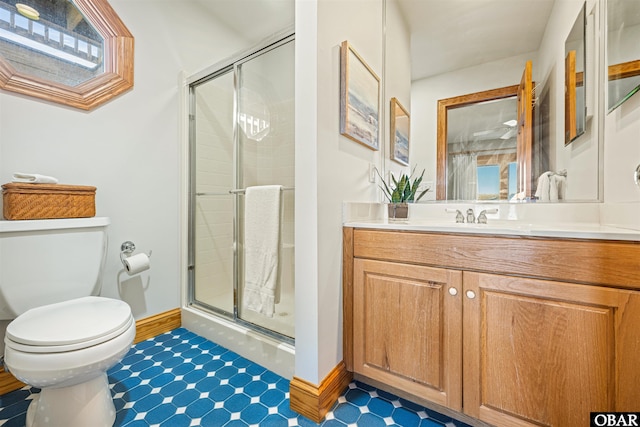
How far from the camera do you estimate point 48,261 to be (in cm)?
116

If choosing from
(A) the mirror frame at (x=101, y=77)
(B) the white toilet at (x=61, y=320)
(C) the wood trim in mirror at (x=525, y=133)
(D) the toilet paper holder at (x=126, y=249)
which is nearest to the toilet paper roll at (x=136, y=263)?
(D) the toilet paper holder at (x=126, y=249)

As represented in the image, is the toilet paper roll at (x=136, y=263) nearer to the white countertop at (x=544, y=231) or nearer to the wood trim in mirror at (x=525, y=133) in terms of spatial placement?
the white countertop at (x=544, y=231)

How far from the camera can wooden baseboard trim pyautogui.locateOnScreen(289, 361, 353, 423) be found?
108 cm

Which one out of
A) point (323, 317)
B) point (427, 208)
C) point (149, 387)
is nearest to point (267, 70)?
point (427, 208)

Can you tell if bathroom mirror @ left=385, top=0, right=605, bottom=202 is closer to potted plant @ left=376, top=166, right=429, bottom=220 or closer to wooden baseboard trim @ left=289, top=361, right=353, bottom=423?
potted plant @ left=376, top=166, right=429, bottom=220

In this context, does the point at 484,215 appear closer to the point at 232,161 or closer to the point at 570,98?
the point at 570,98

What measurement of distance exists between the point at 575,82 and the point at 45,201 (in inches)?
95.7

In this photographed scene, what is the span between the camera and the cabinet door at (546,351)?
77 centimetres

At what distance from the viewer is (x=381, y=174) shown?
1.69 m

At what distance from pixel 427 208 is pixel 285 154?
1057 millimetres

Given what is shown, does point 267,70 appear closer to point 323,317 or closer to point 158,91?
point 158,91

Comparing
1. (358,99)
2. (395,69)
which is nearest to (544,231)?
(358,99)

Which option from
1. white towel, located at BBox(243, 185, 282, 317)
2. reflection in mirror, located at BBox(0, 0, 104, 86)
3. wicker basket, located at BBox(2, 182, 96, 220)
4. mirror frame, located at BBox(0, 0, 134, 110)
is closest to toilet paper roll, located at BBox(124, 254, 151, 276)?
wicker basket, located at BBox(2, 182, 96, 220)

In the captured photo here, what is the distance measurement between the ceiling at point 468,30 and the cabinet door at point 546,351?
123cm
